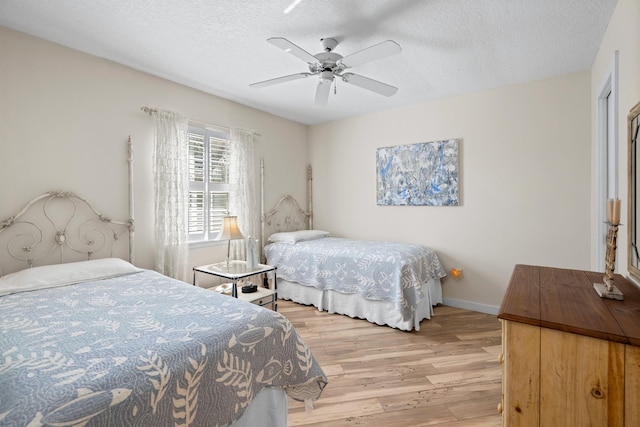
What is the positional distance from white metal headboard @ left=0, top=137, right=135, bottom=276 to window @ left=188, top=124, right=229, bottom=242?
698 mm

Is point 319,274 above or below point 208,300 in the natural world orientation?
below

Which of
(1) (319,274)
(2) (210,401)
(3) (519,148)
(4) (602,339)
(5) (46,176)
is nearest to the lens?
(4) (602,339)

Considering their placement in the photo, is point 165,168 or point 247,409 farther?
point 165,168

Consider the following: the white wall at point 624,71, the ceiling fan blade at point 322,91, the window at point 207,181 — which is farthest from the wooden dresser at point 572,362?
the window at point 207,181

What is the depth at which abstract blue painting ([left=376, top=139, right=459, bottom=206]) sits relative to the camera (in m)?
3.65

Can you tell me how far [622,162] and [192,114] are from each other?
364 cm

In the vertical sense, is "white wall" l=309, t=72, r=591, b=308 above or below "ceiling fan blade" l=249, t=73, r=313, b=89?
below

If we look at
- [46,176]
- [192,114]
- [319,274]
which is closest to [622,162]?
[319,274]

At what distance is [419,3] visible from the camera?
192 cm

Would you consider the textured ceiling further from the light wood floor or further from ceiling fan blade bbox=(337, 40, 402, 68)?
the light wood floor

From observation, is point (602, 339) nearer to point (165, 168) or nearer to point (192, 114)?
point (165, 168)

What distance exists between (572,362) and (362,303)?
8.01ft

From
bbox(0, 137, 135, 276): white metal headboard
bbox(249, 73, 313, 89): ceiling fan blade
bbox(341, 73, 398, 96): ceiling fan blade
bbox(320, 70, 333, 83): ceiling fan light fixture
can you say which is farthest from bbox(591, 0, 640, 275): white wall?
bbox(0, 137, 135, 276): white metal headboard

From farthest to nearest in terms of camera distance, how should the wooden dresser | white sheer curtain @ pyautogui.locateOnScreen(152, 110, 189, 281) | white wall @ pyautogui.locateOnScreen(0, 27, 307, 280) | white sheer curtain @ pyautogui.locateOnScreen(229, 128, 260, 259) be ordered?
white sheer curtain @ pyautogui.locateOnScreen(229, 128, 260, 259) < white sheer curtain @ pyautogui.locateOnScreen(152, 110, 189, 281) < white wall @ pyautogui.locateOnScreen(0, 27, 307, 280) < the wooden dresser
